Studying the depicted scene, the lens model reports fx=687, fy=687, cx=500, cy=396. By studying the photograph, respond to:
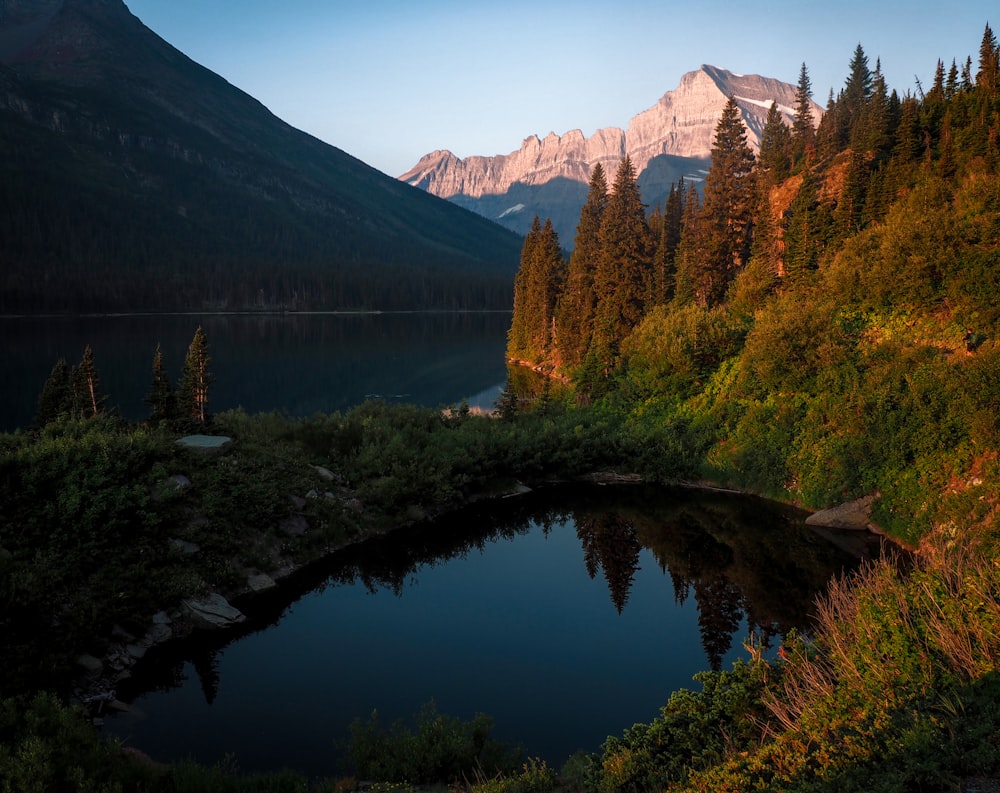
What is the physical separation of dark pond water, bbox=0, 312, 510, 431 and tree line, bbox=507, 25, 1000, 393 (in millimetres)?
14653

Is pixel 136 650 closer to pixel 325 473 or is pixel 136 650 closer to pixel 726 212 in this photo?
pixel 325 473

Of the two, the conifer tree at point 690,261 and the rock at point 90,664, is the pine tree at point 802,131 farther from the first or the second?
the rock at point 90,664

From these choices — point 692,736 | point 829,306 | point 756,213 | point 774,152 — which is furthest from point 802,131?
point 692,736

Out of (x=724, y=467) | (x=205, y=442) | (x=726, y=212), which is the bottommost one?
(x=724, y=467)

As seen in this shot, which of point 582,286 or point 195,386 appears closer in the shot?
point 195,386

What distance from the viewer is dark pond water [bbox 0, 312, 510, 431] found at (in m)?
67.2

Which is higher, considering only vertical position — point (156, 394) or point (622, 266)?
point (622, 266)

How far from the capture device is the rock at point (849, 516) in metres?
31.9

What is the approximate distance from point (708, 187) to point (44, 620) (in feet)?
198

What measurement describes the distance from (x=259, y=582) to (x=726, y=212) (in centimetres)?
5196

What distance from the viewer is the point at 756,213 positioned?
62.7 metres

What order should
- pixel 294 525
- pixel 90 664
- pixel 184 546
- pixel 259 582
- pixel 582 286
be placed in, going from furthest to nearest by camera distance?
pixel 582 286, pixel 294 525, pixel 259 582, pixel 184 546, pixel 90 664

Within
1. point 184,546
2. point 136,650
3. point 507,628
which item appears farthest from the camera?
point 507,628

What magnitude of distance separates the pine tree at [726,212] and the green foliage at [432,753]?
51.4 meters
